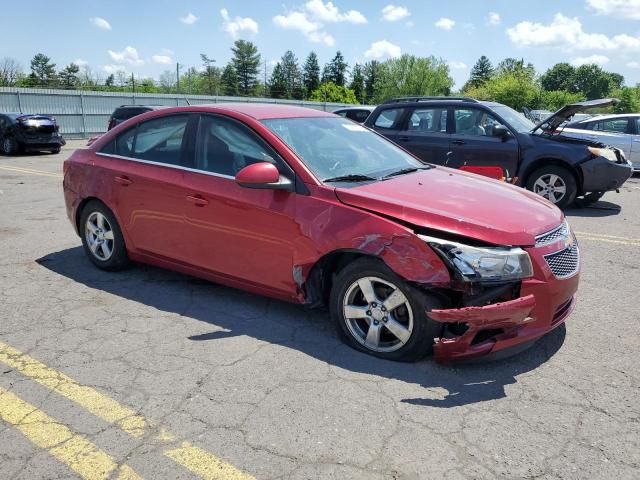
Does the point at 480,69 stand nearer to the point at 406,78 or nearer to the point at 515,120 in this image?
the point at 406,78

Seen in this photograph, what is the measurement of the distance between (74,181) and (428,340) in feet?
12.8

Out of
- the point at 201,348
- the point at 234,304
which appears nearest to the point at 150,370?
the point at 201,348

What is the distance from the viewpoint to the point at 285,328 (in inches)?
158

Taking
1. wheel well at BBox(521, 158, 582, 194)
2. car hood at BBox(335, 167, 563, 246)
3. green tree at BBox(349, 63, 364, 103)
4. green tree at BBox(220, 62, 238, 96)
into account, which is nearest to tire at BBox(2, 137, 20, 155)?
wheel well at BBox(521, 158, 582, 194)

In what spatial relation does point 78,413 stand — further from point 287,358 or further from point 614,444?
point 614,444

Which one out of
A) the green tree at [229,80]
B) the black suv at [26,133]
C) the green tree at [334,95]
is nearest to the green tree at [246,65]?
the green tree at [229,80]

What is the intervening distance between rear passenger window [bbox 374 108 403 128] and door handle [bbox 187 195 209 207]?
642 centimetres

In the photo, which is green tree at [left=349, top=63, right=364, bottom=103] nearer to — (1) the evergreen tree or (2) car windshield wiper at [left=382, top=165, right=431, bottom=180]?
(1) the evergreen tree

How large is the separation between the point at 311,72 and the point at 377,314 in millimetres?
93776

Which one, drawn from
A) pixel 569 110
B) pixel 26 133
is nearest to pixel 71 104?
pixel 26 133

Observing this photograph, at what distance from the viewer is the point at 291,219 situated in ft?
12.3

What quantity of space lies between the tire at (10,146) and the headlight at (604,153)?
690 inches

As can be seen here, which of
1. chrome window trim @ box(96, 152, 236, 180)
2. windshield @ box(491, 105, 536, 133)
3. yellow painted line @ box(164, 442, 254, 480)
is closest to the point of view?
yellow painted line @ box(164, 442, 254, 480)

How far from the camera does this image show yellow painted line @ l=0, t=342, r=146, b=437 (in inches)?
111
